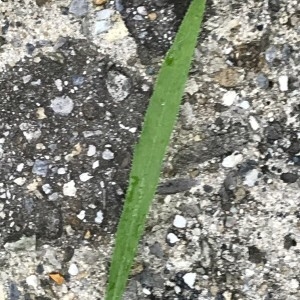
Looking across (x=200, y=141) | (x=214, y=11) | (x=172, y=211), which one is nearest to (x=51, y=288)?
(x=172, y=211)

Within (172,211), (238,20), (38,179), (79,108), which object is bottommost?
(172,211)

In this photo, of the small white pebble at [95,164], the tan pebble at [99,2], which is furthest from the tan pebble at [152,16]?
the small white pebble at [95,164]

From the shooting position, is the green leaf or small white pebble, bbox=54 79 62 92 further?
small white pebble, bbox=54 79 62 92

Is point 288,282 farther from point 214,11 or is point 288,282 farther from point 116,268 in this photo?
point 214,11

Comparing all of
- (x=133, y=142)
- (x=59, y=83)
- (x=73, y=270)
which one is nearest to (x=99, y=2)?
(x=59, y=83)

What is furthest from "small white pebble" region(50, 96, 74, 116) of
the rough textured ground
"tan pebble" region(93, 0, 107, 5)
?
"tan pebble" region(93, 0, 107, 5)

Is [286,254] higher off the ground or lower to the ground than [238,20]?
lower

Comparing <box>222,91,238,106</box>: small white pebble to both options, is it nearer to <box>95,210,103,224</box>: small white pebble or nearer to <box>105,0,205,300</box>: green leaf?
<box>105,0,205,300</box>: green leaf

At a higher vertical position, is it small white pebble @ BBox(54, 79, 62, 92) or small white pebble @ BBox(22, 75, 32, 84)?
small white pebble @ BBox(22, 75, 32, 84)
